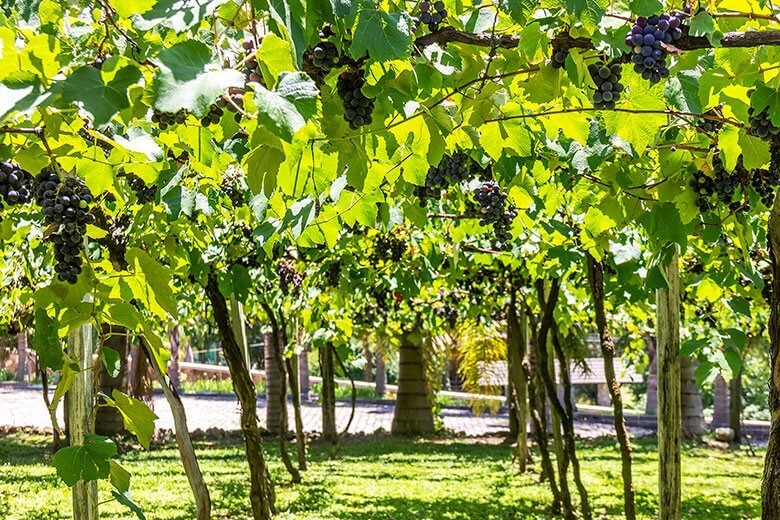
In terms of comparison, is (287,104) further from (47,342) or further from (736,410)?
(736,410)

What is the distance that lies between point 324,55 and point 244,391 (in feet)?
12.9

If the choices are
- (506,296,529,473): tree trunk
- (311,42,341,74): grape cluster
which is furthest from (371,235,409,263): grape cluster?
(311,42,341,74): grape cluster

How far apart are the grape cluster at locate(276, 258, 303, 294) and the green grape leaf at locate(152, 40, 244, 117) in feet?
21.4

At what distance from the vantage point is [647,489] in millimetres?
9570

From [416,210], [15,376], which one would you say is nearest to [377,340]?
[416,210]

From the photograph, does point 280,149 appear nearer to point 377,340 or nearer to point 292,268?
point 292,268

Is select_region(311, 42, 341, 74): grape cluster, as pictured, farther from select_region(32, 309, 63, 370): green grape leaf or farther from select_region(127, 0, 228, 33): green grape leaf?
select_region(32, 309, 63, 370): green grape leaf

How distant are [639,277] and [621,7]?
327 centimetres

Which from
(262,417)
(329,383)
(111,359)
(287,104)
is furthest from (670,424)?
(262,417)

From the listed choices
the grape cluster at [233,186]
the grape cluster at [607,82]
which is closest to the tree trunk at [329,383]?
the grape cluster at [233,186]

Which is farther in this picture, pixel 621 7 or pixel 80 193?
pixel 80 193

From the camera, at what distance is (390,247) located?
5961 mm

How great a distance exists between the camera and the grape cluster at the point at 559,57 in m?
1.85

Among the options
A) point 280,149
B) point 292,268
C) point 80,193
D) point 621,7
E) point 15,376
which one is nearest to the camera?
point 280,149
